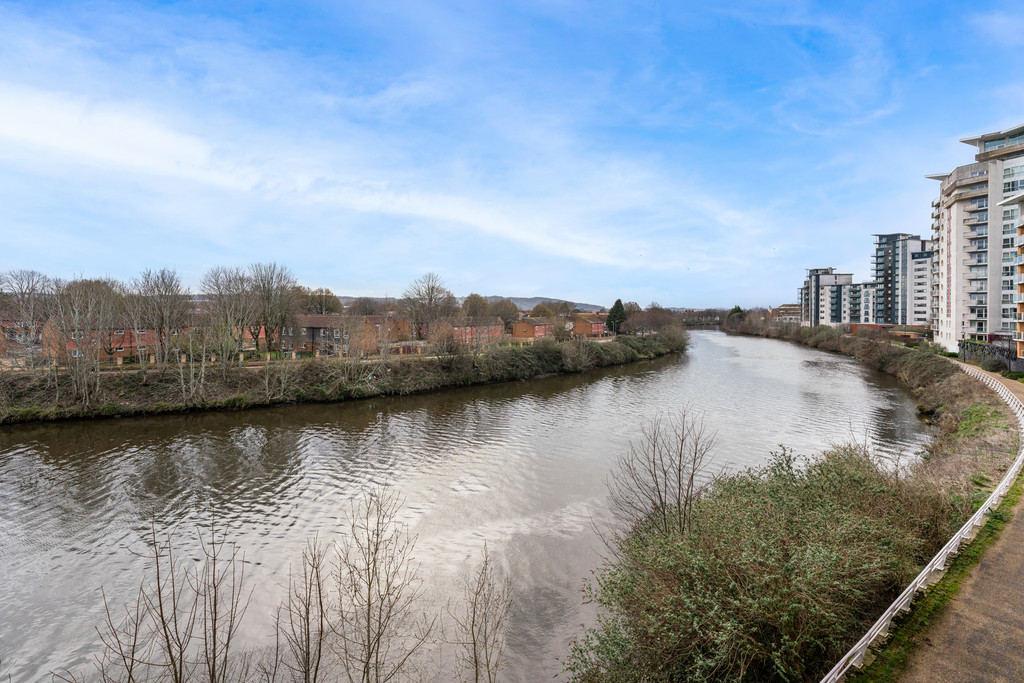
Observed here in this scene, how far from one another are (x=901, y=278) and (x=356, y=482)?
362 ft

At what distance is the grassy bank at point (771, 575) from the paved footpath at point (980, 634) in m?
0.69

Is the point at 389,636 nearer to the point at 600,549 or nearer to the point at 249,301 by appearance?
the point at 600,549

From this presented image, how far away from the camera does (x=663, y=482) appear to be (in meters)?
14.2

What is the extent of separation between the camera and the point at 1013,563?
27.2 ft

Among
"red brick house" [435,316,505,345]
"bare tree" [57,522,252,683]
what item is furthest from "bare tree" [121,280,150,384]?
"bare tree" [57,522,252,683]

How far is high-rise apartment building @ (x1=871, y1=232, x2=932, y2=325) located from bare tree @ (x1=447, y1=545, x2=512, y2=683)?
334ft

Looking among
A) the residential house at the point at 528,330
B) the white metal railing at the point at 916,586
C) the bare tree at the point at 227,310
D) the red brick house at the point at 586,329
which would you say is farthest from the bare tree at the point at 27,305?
the red brick house at the point at 586,329

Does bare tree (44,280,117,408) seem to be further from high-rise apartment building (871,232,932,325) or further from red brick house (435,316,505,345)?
high-rise apartment building (871,232,932,325)

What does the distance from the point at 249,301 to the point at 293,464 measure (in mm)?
25424

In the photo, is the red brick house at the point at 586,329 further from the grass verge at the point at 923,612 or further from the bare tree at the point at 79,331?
the grass verge at the point at 923,612

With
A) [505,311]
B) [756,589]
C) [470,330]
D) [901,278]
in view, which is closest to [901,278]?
[901,278]

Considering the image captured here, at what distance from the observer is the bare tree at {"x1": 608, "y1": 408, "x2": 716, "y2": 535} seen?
987 cm

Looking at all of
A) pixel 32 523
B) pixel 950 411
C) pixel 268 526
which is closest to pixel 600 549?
pixel 268 526

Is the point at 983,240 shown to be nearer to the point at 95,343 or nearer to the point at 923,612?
the point at 923,612
